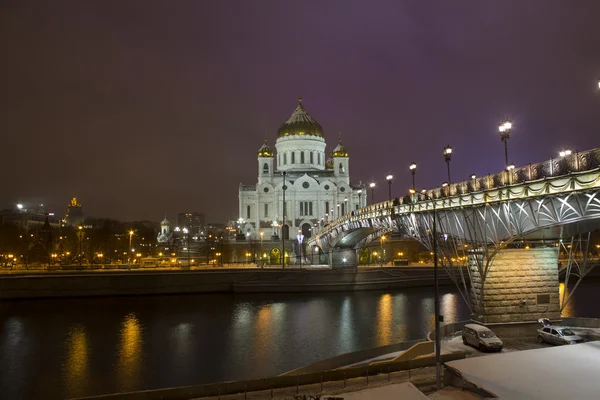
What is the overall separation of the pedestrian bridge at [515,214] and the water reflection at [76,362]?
1750 cm

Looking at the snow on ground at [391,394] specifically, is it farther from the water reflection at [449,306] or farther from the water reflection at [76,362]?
the water reflection at [449,306]

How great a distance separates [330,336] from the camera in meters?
32.3

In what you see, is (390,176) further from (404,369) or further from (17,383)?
(17,383)

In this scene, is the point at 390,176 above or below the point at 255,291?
above

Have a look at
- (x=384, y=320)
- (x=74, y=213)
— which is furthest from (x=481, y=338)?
(x=74, y=213)

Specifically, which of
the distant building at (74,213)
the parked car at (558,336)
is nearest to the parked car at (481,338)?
the parked car at (558,336)

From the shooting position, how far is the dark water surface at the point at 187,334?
938 inches

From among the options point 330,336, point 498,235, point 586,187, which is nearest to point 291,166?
point 330,336

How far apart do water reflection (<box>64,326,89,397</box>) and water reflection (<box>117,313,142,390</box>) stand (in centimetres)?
166

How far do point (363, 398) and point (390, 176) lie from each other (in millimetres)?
28330

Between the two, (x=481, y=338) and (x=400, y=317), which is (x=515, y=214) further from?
(x=400, y=317)

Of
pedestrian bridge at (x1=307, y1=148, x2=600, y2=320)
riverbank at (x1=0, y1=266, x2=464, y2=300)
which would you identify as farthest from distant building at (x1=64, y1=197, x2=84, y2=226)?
pedestrian bridge at (x1=307, y1=148, x2=600, y2=320)

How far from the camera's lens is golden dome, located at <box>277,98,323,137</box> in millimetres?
Result: 106688

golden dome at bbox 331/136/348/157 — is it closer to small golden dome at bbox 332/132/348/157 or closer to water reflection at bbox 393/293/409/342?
small golden dome at bbox 332/132/348/157
